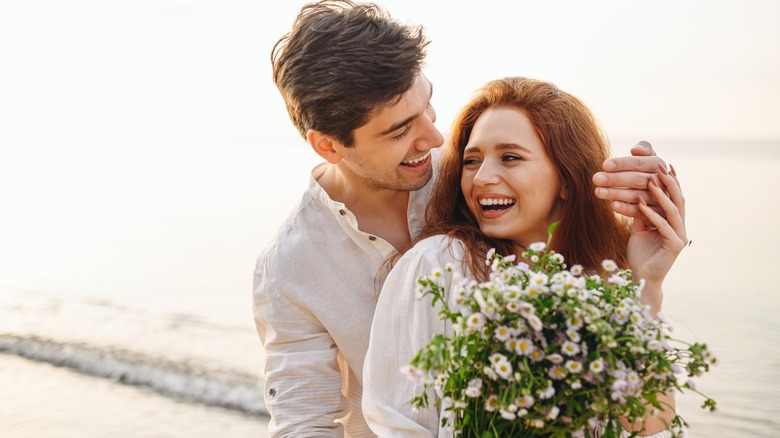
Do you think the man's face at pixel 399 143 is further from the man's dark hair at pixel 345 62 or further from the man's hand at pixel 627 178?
the man's hand at pixel 627 178

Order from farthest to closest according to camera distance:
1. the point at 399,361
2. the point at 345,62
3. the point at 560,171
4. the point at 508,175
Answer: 1. the point at 345,62
2. the point at 560,171
3. the point at 508,175
4. the point at 399,361

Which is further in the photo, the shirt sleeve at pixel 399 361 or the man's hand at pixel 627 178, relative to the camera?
the man's hand at pixel 627 178

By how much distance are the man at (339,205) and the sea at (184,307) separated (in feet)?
8.94

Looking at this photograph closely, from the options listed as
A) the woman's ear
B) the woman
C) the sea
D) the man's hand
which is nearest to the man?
the woman

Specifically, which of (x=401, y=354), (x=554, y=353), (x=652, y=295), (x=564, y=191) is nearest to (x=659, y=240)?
(x=652, y=295)

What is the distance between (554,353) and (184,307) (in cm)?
685

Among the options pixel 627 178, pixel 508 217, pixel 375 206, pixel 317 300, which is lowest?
pixel 317 300

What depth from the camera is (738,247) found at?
26.8ft

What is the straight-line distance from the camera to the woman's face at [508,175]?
8.68ft

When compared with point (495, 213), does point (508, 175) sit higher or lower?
higher

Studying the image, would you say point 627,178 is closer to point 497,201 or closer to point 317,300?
point 497,201

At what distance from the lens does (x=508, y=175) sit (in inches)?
104

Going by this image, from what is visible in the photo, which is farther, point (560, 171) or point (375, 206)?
point (375, 206)

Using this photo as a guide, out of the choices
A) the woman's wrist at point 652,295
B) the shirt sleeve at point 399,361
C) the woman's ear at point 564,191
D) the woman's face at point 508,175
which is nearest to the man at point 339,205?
the woman's face at point 508,175
